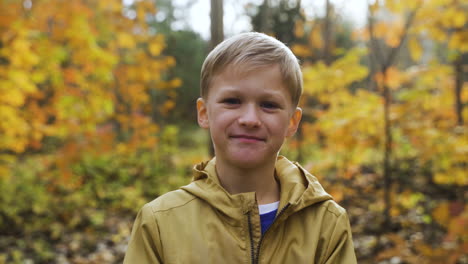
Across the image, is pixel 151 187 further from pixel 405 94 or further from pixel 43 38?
pixel 405 94

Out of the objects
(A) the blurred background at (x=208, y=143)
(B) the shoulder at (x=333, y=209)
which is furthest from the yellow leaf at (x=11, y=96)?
(B) the shoulder at (x=333, y=209)

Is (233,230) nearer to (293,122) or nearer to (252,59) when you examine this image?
(293,122)

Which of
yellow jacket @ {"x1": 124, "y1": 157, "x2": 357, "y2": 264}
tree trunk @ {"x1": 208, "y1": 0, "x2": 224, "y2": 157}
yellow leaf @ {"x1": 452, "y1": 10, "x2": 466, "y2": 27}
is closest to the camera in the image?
yellow jacket @ {"x1": 124, "y1": 157, "x2": 357, "y2": 264}

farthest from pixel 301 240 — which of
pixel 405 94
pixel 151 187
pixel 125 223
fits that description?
pixel 151 187

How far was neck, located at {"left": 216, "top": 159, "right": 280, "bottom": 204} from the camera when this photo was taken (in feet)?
4.77

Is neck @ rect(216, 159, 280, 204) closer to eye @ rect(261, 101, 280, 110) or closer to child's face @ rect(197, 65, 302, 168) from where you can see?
child's face @ rect(197, 65, 302, 168)

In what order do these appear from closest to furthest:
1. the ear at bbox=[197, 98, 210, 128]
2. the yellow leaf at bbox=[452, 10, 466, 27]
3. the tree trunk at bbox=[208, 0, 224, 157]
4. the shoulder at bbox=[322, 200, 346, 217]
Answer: the shoulder at bbox=[322, 200, 346, 217]
the ear at bbox=[197, 98, 210, 128]
the tree trunk at bbox=[208, 0, 224, 157]
the yellow leaf at bbox=[452, 10, 466, 27]

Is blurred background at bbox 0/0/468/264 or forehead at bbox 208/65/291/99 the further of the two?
blurred background at bbox 0/0/468/264

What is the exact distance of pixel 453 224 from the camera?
9.09 ft

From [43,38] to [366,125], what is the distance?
4163 millimetres

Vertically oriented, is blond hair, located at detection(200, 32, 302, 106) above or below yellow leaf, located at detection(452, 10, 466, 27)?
below

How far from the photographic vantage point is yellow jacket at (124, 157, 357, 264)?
1.31 meters

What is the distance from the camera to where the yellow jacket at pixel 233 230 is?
4.29 ft

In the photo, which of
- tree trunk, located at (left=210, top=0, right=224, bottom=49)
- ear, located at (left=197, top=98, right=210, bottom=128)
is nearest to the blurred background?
tree trunk, located at (left=210, top=0, right=224, bottom=49)
